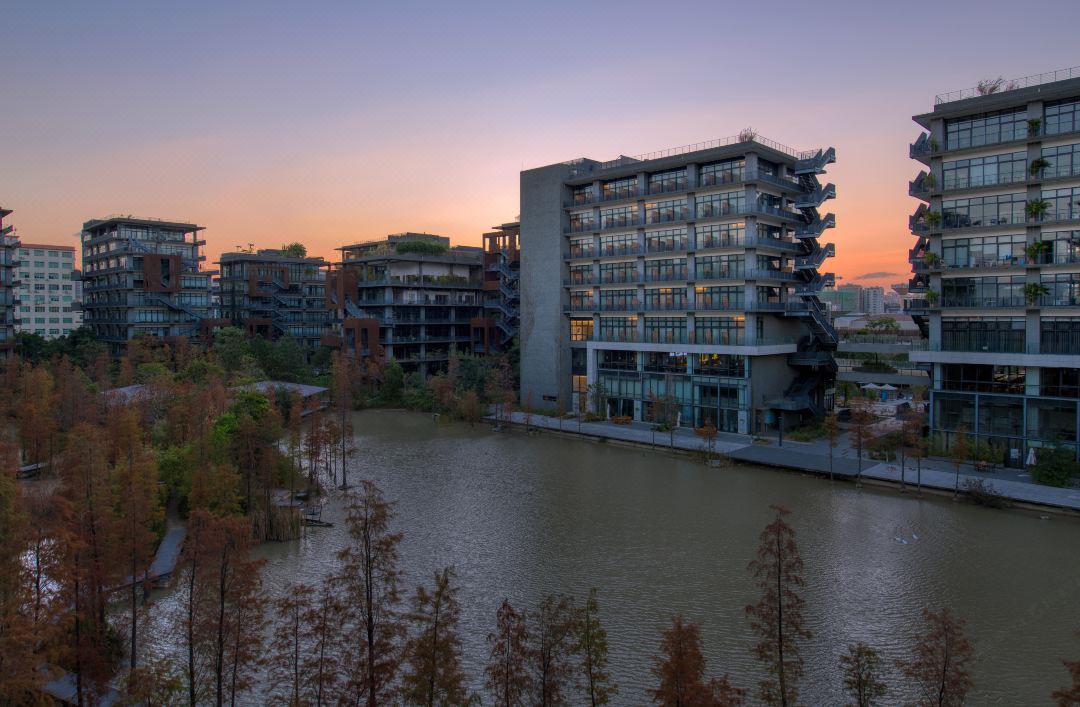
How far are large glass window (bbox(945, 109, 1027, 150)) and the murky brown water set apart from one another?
1703cm

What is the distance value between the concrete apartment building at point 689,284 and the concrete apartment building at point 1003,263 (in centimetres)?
885

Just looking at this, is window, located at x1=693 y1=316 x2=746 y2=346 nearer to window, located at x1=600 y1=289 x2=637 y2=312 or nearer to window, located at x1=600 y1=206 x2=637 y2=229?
window, located at x1=600 y1=289 x2=637 y2=312

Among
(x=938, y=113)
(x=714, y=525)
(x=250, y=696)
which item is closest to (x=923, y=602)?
(x=714, y=525)

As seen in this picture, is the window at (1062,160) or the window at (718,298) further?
the window at (718,298)

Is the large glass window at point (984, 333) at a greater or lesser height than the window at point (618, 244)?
lesser

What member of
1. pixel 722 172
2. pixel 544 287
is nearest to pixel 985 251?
pixel 722 172

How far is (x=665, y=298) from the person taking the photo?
46.6 meters

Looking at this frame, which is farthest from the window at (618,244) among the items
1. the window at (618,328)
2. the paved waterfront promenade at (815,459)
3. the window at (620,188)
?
the paved waterfront promenade at (815,459)

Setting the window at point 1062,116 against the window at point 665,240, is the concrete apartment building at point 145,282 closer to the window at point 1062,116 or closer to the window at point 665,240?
the window at point 665,240

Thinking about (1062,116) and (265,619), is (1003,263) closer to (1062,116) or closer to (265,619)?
(1062,116)

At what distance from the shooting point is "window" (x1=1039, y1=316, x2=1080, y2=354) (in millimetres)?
31000

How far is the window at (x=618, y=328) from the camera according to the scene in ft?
159

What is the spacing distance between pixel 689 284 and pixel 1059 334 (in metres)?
19.3

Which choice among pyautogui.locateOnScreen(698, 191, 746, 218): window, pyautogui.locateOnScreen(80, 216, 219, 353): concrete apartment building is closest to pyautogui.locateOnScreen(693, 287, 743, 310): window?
pyautogui.locateOnScreen(698, 191, 746, 218): window
